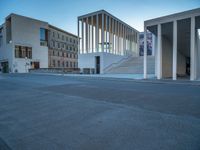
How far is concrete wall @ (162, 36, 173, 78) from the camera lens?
16.3m

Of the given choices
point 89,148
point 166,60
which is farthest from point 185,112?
point 166,60

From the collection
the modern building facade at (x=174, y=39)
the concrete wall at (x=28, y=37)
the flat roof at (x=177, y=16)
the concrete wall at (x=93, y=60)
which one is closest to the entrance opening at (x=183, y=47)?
the modern building facade at (x=174, y=39)

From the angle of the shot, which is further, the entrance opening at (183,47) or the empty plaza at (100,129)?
the entrance opening at (183,47)

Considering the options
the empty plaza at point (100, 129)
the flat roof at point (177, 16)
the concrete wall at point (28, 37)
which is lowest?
the empty plaza at point (100, 129)

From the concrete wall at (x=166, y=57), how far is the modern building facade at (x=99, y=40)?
1120 cm

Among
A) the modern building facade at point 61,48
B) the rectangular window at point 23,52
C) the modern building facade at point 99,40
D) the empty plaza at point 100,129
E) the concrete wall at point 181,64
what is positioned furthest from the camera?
the modern building facade at point 61,48

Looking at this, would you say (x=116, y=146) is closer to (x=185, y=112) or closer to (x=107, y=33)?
(x=185, y=112)

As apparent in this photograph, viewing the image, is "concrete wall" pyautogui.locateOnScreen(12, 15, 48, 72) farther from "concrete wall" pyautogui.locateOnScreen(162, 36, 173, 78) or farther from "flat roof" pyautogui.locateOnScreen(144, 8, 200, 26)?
"concrete wall" pyautogui.locateOnScreen(162, 36, 173, 78)

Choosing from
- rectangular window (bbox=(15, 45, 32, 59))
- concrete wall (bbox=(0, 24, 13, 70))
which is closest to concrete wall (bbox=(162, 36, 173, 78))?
rectangular window (bbox=(15, 45, 32, 59))

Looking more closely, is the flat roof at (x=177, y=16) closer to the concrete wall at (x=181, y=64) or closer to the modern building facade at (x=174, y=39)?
the modern building facade at (x=174, y=39)

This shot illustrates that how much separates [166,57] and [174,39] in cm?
428

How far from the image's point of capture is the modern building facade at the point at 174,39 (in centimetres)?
1219

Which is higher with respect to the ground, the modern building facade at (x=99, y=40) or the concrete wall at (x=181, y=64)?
the modern building facade at (x=99, y=40)

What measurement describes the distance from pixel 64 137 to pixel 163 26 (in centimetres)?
1460
